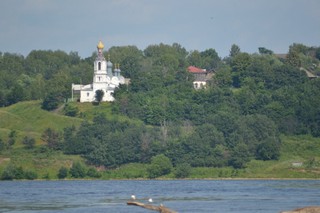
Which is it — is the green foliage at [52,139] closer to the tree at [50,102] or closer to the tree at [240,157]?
the tree at [240,157]

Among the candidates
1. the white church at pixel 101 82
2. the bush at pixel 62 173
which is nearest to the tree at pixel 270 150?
the bush at pixel 62 173

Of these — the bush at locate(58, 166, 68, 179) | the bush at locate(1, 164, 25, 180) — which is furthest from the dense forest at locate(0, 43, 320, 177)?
the bush at locate(1, 164, 25, 180)

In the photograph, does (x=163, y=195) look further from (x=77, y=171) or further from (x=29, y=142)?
(x=29, y=142)

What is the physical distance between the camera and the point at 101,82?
179 meters

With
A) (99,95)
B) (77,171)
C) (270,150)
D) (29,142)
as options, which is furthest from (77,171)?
(99,95)

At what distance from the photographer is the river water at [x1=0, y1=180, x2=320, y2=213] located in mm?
86688

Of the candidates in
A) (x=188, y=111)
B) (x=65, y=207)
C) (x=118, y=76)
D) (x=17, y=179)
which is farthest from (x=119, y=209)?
(x=118, y=76)

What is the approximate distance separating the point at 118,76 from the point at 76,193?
81.9 metres

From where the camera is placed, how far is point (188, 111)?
6703 inches

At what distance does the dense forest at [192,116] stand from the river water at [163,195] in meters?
11.8

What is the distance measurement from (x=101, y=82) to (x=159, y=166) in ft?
139

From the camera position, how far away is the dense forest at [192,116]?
479ft

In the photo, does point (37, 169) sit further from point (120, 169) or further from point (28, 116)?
point (28, 116)

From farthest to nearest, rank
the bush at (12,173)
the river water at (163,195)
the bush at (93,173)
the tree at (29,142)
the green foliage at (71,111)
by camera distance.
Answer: the green foliage at (71,111) → the tree at (29,142) → the bush at (93,173) → the bush at (12,173) → the river water at (163,195)
